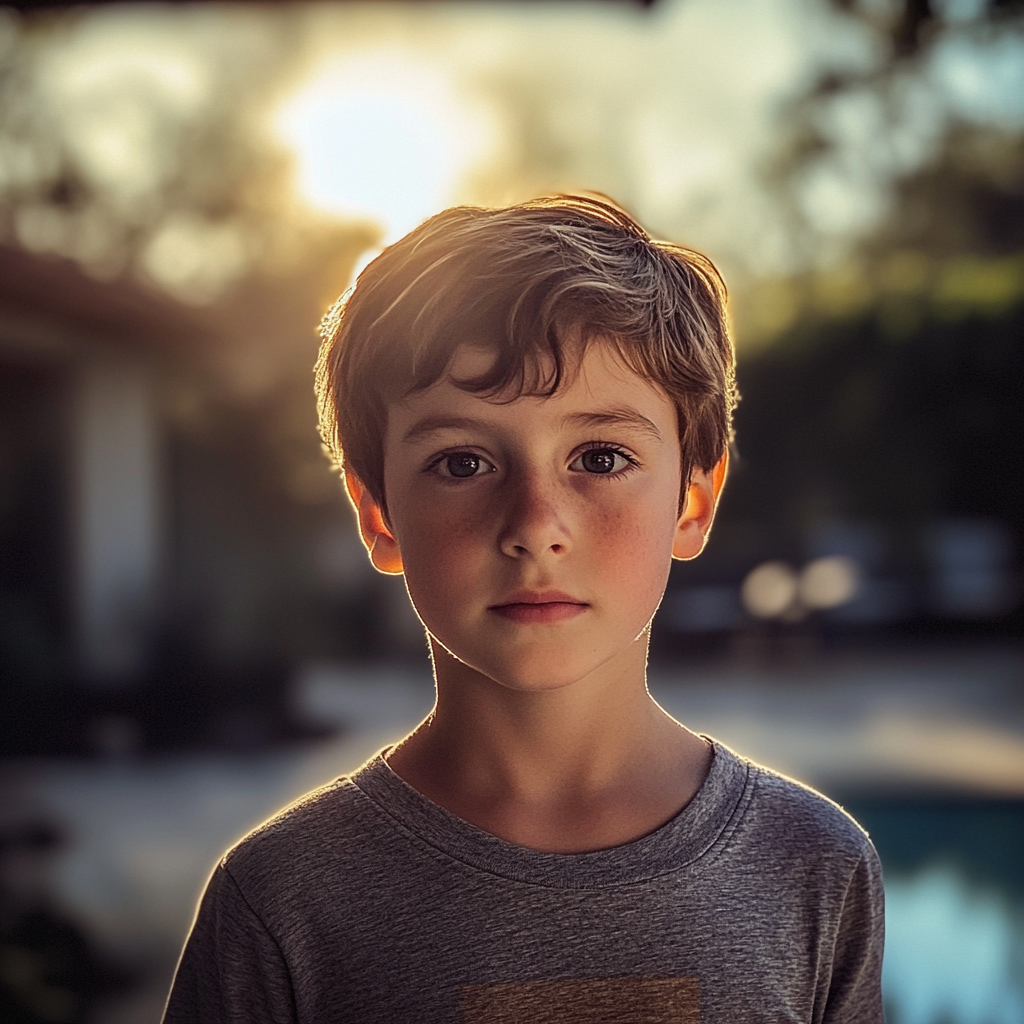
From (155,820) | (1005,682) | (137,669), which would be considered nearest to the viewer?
(155,820)

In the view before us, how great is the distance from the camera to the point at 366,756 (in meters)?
8.63

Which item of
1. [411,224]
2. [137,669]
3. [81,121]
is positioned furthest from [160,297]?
[411,224]

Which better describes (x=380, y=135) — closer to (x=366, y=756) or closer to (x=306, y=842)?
(x=366, y=756)

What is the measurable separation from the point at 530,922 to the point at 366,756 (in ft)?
25.7

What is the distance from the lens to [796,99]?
14.2m

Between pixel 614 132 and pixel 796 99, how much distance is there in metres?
2.32

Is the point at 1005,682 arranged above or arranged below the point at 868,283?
below

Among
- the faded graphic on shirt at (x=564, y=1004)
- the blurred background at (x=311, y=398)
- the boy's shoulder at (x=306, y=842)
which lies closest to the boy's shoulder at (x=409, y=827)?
the boy's shoulder at (x=306, y=842)

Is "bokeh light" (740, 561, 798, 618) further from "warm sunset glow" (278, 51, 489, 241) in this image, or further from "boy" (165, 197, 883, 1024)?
"boy" (165, 197, 883, 1024)

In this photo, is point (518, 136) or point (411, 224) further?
point (518, 136)

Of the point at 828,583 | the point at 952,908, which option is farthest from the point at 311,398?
the point at 952,908

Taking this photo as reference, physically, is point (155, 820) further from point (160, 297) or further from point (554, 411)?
point (554, 411)

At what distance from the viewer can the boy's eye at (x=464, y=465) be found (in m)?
0.99

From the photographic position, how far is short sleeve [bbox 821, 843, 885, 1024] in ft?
3.48
